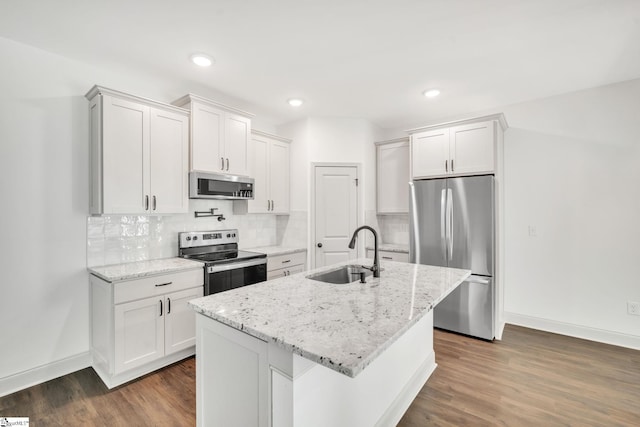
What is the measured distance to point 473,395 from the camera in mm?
2197

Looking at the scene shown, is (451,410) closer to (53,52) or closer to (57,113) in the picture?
(57,113)

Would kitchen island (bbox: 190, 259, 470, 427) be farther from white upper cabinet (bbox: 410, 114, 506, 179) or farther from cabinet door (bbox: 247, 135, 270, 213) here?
cabinet door (bbox: 247, 135, 270, 213)

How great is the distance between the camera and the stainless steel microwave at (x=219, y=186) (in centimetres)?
299

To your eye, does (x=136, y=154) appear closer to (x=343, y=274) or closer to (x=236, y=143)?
(x=236, y=143)

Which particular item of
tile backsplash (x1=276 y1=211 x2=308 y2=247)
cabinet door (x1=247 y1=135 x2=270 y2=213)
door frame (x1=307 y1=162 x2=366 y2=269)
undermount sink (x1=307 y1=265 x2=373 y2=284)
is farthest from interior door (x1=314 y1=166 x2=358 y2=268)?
undermount sink (x1=307 y1=265 x2=373 y2=284)

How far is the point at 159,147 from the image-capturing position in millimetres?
2777

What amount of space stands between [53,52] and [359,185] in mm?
3395

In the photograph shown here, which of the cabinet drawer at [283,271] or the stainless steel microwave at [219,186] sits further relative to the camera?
the cabinet drawer at [283,271]

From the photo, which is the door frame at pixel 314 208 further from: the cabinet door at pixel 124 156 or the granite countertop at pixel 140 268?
the cabinet door at pixel 124 156

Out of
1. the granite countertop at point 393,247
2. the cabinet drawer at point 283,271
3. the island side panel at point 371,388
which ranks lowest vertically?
the island side panel at point 371,388

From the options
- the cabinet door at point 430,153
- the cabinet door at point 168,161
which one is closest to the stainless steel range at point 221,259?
the cabinet door at point 168,161

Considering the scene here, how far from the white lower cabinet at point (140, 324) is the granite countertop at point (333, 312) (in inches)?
46.8

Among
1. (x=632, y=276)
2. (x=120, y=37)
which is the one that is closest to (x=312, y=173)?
(x=120, y=37)

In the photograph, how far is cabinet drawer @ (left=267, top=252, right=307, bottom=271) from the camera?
3.50 m
